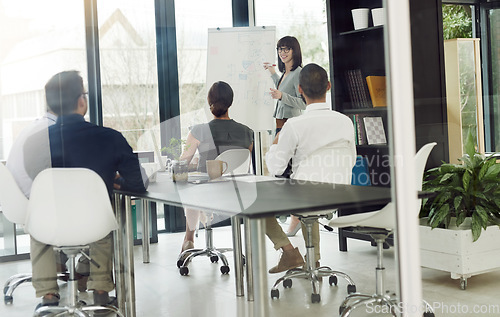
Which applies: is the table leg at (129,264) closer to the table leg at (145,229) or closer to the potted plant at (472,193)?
the table leg at (145,229)

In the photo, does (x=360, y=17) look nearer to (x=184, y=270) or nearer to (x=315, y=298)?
(x=315, y=298)

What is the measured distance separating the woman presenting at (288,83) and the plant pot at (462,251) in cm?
73

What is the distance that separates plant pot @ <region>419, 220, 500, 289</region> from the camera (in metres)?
2.47

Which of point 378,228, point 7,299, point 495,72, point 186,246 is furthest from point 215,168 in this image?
point 495,72

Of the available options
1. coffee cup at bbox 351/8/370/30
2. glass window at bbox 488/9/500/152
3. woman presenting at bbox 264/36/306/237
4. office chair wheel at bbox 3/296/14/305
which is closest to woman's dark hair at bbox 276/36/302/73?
woman presenting at bbox 264/36/306/237

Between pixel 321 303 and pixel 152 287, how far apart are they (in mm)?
658

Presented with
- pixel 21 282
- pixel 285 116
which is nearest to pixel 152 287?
pixel 21 282

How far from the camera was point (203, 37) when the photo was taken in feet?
7.79

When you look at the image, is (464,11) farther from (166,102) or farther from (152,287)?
(152,287)

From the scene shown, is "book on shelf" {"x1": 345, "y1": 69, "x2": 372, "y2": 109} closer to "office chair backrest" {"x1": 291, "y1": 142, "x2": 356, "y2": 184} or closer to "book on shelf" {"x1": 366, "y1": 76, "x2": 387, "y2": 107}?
"book on shelf" {"x1": 366, "y1": 76, "x2": 387, "y2": 107}

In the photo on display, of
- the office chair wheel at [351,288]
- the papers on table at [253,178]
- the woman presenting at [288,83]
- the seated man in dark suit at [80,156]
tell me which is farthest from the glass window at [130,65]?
the office chair wheel at [351,288]

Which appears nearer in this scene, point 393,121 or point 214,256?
point 393,121

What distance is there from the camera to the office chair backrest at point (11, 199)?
2266mm

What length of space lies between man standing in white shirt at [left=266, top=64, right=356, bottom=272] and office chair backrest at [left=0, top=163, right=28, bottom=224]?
93cm
